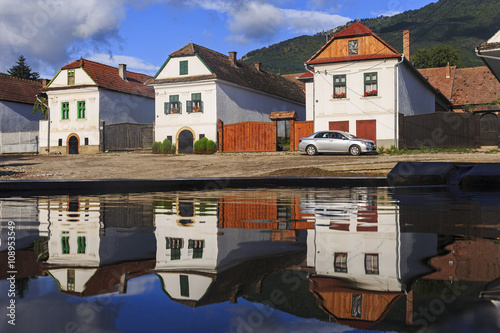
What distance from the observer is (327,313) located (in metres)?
1.74

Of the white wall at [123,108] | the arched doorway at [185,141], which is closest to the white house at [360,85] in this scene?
the arched doorway at [185,141]

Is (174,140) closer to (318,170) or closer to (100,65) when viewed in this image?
(100,65)

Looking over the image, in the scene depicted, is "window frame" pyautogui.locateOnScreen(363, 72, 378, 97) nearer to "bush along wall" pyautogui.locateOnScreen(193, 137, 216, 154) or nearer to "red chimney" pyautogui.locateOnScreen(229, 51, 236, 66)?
"bush along wall" pyautogui.locateOnScreen(193, 137, 216, 154)

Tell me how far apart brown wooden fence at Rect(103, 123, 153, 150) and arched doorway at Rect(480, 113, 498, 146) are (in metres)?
24.9

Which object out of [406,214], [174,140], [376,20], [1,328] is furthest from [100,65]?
[376,20]

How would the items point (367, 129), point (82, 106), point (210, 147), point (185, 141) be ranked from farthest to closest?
point (82, 106) → point (185, 141) → point (210, 147) → point (367, 129)

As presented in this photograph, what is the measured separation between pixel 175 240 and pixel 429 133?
1223 inches

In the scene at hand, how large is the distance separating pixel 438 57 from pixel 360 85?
41561mm

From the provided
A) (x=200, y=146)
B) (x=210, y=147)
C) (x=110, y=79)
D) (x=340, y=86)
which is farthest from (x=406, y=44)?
(x=110, y=79)

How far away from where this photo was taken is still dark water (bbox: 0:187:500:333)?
166 centimetres

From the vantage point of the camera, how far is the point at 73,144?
143 ft

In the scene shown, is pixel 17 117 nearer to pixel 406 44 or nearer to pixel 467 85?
pixel 406 44

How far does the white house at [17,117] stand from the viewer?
148 feet

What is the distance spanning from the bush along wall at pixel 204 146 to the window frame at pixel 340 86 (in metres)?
9.65
